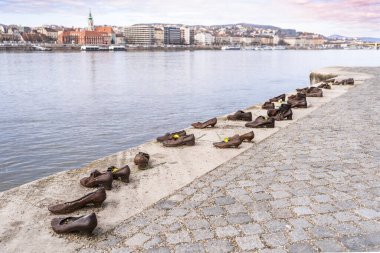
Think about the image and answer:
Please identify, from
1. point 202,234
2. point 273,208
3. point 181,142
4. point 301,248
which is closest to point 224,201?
point 273,208

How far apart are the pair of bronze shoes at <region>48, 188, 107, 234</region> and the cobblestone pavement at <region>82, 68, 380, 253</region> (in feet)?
0.90

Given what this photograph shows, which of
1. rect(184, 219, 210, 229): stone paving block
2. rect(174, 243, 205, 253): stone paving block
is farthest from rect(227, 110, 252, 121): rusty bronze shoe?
rect(174, 243, 205, 253): stone paving block

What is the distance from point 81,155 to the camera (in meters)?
12.2

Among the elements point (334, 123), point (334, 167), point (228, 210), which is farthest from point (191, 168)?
point (334, 123)

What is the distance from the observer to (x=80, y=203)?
504cm

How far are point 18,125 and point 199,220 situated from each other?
1444 cm

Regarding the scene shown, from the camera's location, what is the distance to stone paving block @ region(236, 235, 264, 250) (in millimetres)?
4074

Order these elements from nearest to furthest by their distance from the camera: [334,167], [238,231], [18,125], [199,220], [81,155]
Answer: [238,231], [199,220], [334,167], [81,155], [18,125]

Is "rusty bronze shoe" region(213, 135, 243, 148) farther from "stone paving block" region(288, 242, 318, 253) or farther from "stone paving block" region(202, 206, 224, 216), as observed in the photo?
"stone paving block" region(288, 242, 318, 253)

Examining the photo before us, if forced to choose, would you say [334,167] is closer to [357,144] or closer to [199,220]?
[357,144]

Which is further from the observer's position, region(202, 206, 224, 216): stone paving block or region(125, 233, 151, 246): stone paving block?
region(202, 206, 224, 216): stone paving block

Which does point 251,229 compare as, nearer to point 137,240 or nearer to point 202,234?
point 202,234


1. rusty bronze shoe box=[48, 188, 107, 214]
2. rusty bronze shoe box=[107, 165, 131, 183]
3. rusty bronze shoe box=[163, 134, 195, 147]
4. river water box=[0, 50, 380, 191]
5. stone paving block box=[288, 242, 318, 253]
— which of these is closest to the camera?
stone paving block box=[288, 242, 318, 253]

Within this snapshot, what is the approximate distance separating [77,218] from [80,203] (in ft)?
1.72
